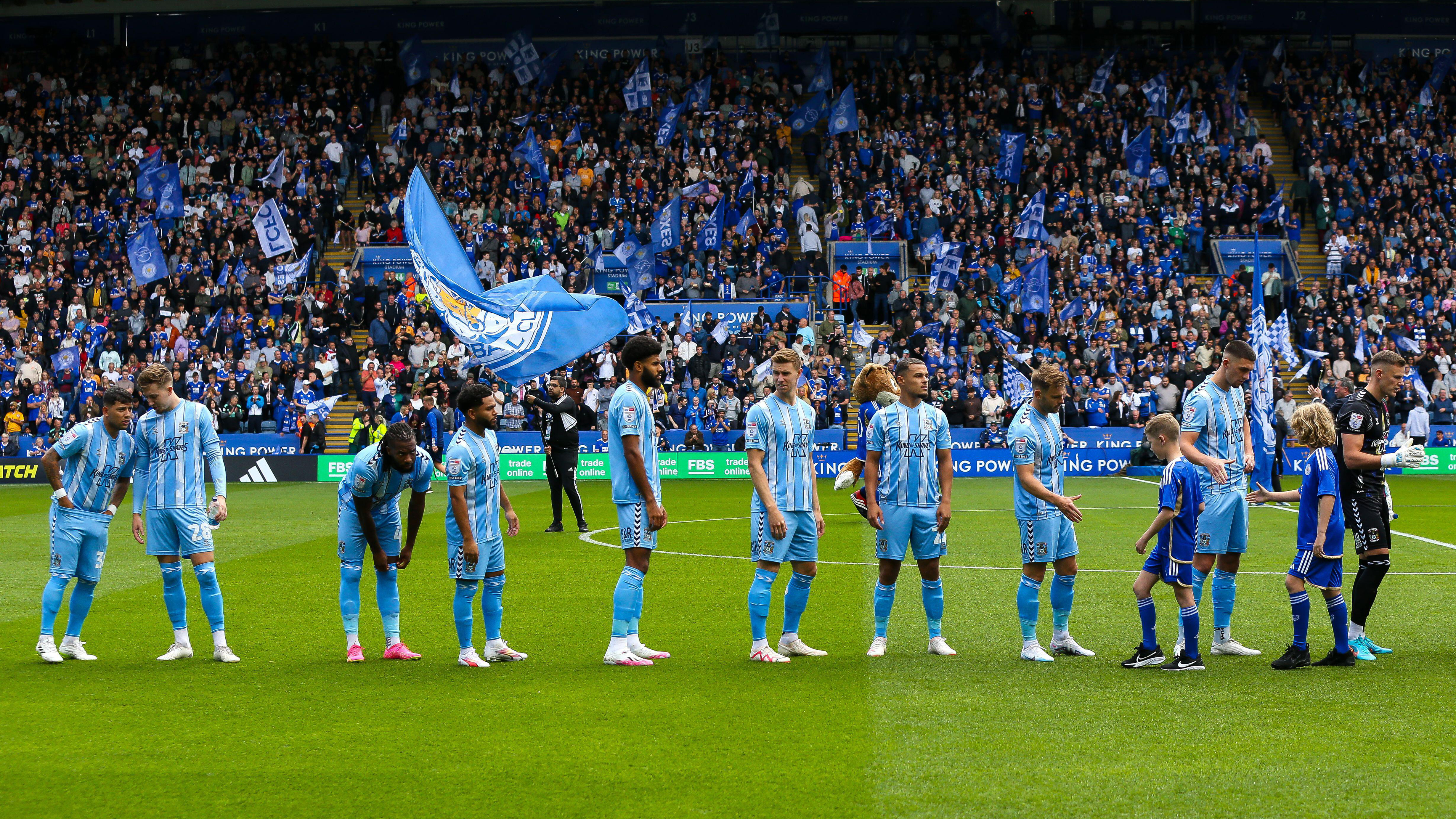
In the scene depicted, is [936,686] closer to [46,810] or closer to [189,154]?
[46,810]

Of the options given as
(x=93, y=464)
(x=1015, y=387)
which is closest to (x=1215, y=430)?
(x=93, y=464)

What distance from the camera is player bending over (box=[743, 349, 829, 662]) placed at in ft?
29.6

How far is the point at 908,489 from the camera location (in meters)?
9.24

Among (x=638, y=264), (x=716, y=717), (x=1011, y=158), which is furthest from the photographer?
Result: (x=1011, y=158)

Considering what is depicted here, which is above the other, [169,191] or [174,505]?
[169,191]

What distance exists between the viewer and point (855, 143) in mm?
42000

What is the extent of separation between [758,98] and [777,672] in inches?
1466

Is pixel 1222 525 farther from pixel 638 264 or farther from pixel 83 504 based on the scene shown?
pixel 638 264

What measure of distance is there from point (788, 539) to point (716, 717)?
6.33ft

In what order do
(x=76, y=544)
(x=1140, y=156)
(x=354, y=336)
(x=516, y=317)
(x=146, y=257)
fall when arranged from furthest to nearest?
1. (x=1140, y=156)
2. (x=354, y=336)
3. (x=146, y=257)
4. (x=516, y=317)
5. (x=76, y=544)

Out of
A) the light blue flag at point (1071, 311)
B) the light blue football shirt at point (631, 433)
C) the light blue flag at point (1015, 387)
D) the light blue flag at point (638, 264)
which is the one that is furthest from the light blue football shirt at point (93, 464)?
the light blue flag at point (1071, 311)

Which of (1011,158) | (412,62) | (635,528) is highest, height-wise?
(412,62)

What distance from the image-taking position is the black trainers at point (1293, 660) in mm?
8656

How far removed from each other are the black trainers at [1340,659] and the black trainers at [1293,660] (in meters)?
0.13
